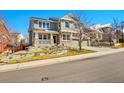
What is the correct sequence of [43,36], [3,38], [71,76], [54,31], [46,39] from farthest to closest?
[54,31] → [46,39] → [43,36] → [3,38] → [71,76]

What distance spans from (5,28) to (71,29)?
1450 centimetres

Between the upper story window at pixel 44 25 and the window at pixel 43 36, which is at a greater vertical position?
the upper story window at pixel 44 25

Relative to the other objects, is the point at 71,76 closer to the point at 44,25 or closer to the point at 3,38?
the point at 3,38

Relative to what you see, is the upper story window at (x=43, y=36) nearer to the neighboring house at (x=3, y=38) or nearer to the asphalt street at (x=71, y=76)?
the neighboring house at (x=3, y=38)

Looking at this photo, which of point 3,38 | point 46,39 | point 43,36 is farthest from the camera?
point 46,39

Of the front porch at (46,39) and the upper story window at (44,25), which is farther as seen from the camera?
the upper story window at (44,25)

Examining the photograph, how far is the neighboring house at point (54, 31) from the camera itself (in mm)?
28516

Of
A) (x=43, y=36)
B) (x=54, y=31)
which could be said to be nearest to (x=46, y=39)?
(x=43, y=36)

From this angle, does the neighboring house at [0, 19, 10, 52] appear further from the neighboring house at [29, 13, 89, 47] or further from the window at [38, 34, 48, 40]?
the window at [38, 34, 48, 40]

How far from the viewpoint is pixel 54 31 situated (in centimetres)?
3091

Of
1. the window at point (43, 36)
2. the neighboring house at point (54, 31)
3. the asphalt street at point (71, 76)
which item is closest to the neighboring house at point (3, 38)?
the neighboring house at point (54, 31)

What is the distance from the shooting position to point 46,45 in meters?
29.0
